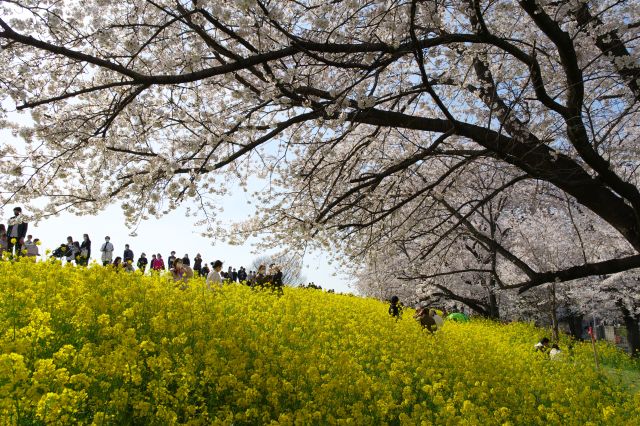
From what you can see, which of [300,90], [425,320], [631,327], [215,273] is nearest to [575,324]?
[631,327]

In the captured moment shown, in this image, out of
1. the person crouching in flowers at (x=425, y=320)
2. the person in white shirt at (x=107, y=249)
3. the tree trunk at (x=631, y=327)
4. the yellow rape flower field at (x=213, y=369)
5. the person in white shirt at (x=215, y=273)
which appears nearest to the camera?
the yellow rape flower field at (x=213, y=369)

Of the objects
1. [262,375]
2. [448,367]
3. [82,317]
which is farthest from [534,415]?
[82,317]

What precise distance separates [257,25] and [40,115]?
3.13m

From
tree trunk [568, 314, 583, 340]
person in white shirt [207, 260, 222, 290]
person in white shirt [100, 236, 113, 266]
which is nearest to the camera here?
person in white shirt [207, 260, 222, 290]

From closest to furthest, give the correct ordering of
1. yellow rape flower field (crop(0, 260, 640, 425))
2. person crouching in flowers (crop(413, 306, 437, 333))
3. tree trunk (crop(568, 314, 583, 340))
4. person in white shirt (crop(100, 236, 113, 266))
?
yellow rape flower field (crop(0, 260, 640, 425))
person crouching in flowers (crop(413, 306, 437, 333))
person in white shirt (crop(100, 236, 113, 266))
tree trunk (crop(568, 314, 583, 340))

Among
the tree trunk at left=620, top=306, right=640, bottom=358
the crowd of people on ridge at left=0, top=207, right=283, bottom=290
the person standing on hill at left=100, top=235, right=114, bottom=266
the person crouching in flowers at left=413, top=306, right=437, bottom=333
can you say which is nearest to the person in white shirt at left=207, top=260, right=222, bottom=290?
the crowd of people on ridge at left=0, top=207, right=283, bottom=290

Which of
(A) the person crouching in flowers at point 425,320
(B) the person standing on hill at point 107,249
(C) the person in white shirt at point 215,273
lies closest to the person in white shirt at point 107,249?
(B) the person standing on hill at point 107,249

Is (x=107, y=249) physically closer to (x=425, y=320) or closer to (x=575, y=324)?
(x=425, y=320)

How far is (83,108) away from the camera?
691 cm

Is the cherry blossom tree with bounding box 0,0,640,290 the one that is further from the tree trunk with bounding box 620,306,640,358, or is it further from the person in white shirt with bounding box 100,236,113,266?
the tree trunk with bounding box 620,306,640,358

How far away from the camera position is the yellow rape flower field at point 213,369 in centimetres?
356

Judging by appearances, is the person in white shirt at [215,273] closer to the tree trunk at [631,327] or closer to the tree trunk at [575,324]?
the tree trunk at [631,327]

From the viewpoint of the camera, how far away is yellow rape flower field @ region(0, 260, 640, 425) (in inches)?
140

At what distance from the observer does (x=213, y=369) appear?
458 cm
